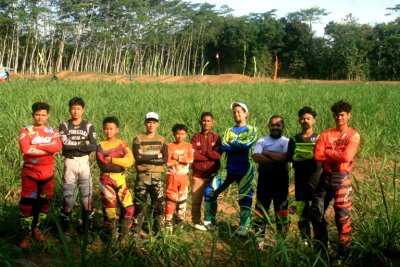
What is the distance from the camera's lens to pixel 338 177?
119 inches

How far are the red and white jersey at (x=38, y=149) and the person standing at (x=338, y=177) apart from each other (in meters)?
2.39

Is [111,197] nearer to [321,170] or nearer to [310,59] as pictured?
[321,170]

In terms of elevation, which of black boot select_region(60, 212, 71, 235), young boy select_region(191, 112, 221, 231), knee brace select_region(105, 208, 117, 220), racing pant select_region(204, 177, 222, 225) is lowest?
black boot select_region(60, 212, 71, 235)

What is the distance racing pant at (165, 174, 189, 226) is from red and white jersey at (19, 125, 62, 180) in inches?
45.1

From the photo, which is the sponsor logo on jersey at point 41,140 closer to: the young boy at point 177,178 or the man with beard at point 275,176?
the young boy at point 177,178

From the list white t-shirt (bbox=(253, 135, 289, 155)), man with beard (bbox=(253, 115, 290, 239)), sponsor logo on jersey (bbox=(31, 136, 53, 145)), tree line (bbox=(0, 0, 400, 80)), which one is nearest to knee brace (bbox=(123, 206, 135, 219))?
sponsor logo on jersey (bbox=(31, 136, 53, 145))

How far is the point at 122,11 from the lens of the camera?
47.3m

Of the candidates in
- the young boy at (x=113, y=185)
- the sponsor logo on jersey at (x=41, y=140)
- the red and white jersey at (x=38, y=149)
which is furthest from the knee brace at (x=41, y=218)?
the sponsor logo on jersey at (x=41, y=140)

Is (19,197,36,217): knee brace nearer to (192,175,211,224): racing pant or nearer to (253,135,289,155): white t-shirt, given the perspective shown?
(192,175,211,224): racing pant

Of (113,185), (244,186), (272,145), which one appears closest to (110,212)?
(113,185)

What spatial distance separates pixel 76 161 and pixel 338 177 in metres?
2.43

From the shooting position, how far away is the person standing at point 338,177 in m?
2.95

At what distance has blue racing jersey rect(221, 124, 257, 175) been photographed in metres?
3.70

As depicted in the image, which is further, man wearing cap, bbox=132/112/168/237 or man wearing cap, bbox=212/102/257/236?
man wearing cap, bbox=212/102/257/236
